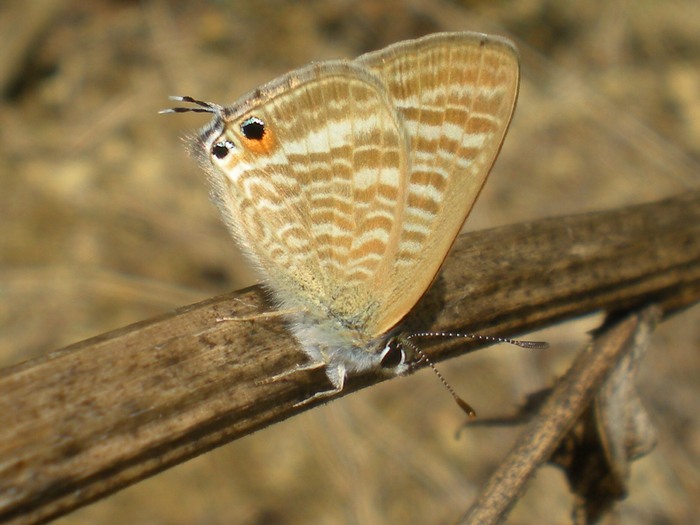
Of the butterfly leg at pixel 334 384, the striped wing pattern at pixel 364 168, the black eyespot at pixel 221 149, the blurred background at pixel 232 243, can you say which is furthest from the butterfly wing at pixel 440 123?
the blurred background at pixel 232 243

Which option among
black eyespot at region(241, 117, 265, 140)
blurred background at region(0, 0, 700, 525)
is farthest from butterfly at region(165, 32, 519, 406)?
blurred background at region(0, 0, 700, 525)

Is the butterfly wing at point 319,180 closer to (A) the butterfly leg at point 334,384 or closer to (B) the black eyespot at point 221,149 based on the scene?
(B) the black eyespot at point 221,149

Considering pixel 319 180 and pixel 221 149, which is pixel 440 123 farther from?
pixel 221 149

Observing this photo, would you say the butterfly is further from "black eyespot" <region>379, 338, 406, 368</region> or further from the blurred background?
Answer: the blurred background

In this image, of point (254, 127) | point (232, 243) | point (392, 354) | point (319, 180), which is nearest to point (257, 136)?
point (254, 127)

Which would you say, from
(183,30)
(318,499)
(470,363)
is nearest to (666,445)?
(470,363)

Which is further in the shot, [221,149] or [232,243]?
[232,243]
